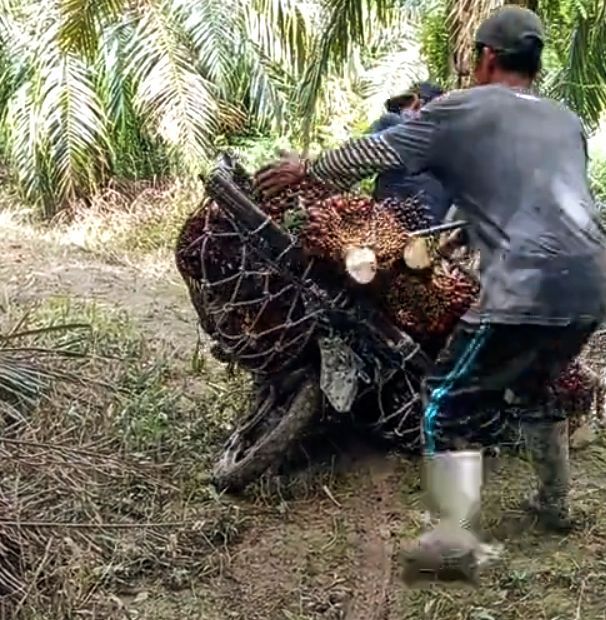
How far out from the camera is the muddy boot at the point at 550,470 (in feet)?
13.5

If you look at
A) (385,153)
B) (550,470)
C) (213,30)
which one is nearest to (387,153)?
(385,153)

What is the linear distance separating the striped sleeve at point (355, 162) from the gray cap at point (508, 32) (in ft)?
1.56

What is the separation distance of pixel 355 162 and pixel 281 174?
0.69 metres

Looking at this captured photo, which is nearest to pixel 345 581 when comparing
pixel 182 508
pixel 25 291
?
pixel 182 508

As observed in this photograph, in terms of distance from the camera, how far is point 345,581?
396 cm

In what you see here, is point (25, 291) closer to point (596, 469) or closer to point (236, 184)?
point (236, 184)

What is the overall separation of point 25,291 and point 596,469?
4561 mm

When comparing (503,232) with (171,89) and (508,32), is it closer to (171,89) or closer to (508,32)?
(508,32)

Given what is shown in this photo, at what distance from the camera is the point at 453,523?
3.65 metres

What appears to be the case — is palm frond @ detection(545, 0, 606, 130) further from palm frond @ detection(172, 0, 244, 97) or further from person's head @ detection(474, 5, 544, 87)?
palm frond @ detection(172, 0, 244, 97)

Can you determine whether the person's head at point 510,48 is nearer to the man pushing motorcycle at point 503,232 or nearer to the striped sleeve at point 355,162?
the man pushing motorcycle at point 503,232

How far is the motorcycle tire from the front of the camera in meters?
4.63

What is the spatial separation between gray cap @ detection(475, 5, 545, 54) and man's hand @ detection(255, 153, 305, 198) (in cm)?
105

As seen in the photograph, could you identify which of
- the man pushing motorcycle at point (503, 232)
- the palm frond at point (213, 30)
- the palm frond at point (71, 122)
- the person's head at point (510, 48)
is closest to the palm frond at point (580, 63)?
the person's head at point (510, 48)
